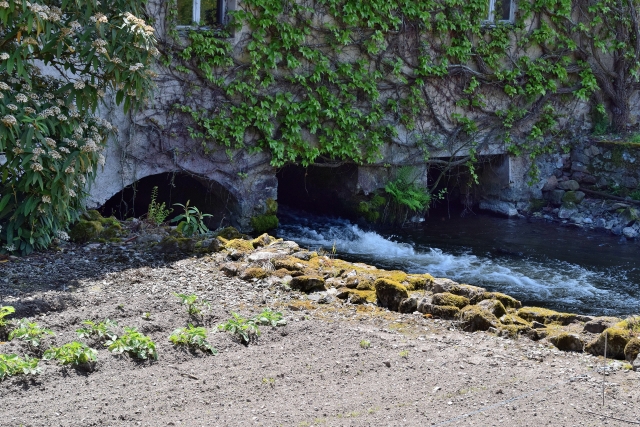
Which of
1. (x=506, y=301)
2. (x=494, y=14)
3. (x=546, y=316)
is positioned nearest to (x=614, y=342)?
(x=546, y=316)

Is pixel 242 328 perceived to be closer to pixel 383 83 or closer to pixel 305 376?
pixel 305 376

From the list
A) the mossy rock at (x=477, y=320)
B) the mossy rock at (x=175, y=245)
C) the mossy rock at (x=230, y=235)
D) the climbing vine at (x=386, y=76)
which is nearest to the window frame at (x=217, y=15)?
the climbing vine at (x=386, y=76)

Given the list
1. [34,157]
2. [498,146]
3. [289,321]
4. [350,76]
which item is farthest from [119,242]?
[498,146]

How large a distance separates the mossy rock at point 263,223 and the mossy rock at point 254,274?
4322 mm

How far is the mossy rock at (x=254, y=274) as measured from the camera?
6102 millimetres

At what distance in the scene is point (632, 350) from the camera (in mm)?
4340

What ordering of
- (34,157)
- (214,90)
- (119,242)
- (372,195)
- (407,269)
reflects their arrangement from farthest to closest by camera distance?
1. (372,195)
2. (214,90)
3. (407,269)
4. (119,242)
5. (34,157)

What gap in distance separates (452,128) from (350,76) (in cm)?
220

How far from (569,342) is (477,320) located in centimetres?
63

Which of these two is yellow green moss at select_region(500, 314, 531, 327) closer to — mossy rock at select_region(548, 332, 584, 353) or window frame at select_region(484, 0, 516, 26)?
mossy rock at select_region(548, 332, 584, 353)

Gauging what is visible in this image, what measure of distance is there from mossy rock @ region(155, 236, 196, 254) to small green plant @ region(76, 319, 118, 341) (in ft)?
7.72

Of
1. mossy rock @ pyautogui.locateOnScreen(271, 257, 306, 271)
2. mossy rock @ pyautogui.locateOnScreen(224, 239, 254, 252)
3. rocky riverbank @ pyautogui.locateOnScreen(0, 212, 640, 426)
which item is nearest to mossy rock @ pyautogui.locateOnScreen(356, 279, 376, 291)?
rocky riverbank @ pyautogui.locateOnScreen(0, 212, 640, 426)

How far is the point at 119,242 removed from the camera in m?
7.05

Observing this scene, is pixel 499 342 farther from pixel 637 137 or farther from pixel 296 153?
pixel 637 137
